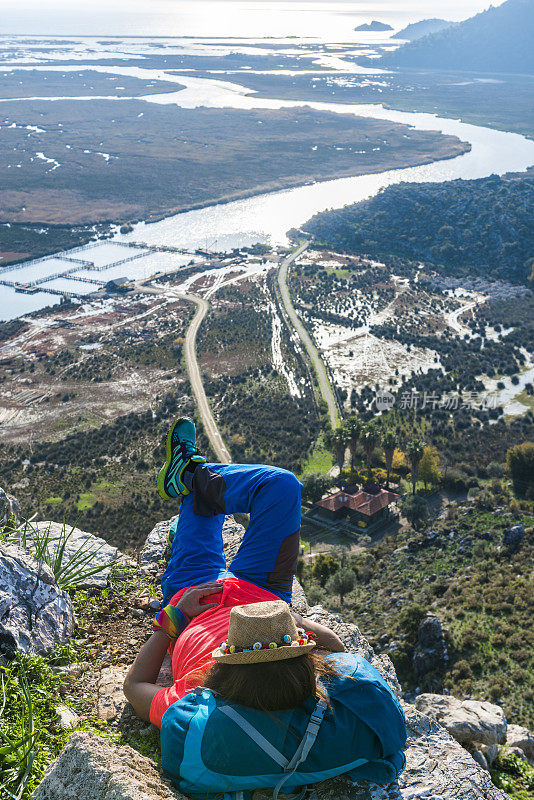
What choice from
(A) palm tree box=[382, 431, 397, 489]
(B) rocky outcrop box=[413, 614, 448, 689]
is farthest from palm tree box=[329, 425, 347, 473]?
(B) rocky outcrop box=[413, 614, 448, 689]

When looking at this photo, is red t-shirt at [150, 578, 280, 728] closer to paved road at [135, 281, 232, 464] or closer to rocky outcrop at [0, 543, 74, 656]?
rocky outcrop at [0, 543, 74, 656]

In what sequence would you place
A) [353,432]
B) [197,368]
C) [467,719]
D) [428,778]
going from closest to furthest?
[428,778] < [467,719] < [353,432] < [197,368]

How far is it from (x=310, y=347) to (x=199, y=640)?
152 ft

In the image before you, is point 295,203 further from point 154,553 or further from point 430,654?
point 154,553

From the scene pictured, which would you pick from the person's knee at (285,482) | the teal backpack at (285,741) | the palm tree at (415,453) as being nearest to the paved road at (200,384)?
the palm tree at (415,453)

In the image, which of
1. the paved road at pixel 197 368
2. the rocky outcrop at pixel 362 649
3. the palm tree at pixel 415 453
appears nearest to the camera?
the rocky outcrop at pixel 362 649

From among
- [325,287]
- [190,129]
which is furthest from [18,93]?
[325,287]

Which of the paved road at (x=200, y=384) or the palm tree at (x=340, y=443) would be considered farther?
the paved road at (x=200, y=384)

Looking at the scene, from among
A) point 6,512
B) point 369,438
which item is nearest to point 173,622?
point 6,512

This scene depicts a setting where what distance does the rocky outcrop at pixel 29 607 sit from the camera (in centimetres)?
501

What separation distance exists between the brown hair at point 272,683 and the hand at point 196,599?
1207 mm

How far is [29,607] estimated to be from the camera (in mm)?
5363

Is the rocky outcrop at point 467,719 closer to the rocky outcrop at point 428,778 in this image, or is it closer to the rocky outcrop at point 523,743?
the rocky outcrop at point 523,743

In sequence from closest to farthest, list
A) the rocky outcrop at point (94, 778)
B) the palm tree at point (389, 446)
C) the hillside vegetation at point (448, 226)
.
A: the rocky outcrop at point (94, 778), the palm tree at point (389, 446), the hillside vegetation at point (448, 226)
